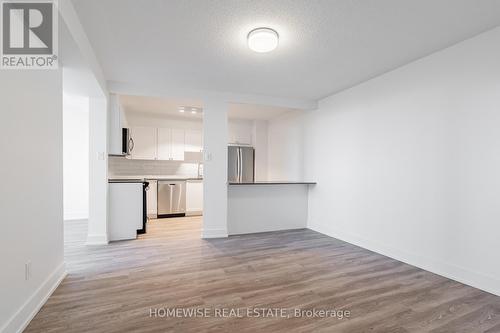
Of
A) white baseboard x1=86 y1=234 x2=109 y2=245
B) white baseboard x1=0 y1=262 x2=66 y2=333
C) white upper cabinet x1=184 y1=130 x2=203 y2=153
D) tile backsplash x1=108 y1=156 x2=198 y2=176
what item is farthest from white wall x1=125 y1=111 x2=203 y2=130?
white baseboard x1=0 y1=262 x2=66 y2=333

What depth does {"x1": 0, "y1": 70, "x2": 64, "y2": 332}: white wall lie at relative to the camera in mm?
1482

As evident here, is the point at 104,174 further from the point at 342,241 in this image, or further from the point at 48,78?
the point at 342,241

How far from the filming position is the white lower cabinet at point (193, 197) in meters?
5.71

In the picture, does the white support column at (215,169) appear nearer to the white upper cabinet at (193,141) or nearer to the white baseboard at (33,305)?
the white baseboard at (33,305)

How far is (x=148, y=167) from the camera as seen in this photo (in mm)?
6059

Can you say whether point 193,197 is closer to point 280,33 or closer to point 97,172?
point 97,172

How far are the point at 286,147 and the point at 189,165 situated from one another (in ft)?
8.70

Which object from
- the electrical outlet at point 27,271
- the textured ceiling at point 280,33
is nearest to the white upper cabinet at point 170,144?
the textured ceiling at point 280,33

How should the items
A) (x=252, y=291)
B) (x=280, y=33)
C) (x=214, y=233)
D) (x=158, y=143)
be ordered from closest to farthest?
(x=252, y=291) → (x=280, y=33) → (x=214, y=233) → (x=158, y=143)

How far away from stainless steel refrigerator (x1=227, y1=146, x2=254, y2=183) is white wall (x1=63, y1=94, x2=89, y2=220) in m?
3.34

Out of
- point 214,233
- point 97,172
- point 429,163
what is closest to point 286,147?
point 214,233

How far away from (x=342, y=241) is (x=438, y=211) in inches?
60.6

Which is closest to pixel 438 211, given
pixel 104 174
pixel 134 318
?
pixel 134 318

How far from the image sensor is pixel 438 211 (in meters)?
2.64
